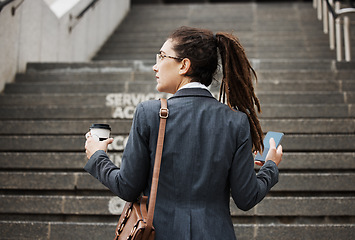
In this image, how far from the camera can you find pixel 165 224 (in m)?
1.65

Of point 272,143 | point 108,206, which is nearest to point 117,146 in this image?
point 108,206

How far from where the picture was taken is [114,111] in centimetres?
508

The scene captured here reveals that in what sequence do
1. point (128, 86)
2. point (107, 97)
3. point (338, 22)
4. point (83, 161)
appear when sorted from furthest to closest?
point (338, 22), point (128, 86), point (107, 97), point (83, 161)

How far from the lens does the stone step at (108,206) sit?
148 inches

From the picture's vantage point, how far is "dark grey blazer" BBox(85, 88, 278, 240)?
5.43 ft

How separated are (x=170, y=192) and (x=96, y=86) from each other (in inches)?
169

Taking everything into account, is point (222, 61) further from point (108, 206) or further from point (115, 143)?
point (115, 143)

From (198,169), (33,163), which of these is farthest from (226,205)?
(33,163)

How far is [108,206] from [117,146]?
A: 86 cm

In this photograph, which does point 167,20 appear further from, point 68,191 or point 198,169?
point 198,169

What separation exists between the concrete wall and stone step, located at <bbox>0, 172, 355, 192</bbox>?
6.74ft

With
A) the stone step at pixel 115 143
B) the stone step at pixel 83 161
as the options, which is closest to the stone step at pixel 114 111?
the stone step at pixel 115 143

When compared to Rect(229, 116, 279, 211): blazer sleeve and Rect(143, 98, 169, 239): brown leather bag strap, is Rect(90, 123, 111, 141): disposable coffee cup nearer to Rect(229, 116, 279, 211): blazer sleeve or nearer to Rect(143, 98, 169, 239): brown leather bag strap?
Rect(143, 98, 169, 239): brown leather bag strap

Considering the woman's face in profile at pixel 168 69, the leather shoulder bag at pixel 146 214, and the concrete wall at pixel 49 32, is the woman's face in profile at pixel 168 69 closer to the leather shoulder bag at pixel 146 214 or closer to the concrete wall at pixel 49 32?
the leather shoulder bag at pixel 146 214
